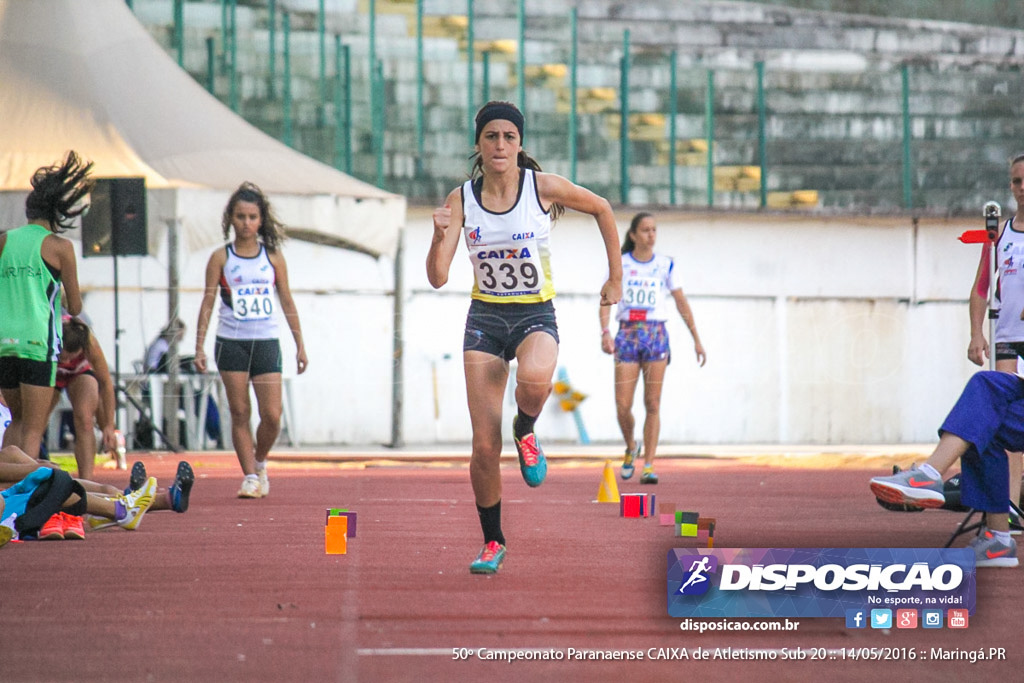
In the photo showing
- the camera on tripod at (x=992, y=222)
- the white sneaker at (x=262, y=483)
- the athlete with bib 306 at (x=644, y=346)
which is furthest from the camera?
the athlete with bib 306 at (x=644, y=346)

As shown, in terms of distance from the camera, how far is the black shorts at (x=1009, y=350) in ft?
27.8

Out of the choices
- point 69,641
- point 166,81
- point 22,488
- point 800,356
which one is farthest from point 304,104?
point 69,641

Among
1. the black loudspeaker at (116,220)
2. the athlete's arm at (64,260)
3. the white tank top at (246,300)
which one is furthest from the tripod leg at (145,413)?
the athlete's arm at (64,260)

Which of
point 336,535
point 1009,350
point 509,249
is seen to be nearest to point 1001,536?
point 1009,350

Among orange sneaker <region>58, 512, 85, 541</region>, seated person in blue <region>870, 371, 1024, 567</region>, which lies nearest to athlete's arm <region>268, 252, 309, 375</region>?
orange sneaker <region>58, 512, 85, 541</region>

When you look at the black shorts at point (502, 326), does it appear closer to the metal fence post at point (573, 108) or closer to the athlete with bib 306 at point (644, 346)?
the athlete with bib 306 at point (644, 346)

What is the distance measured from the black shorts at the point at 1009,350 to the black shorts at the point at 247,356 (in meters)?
5.16

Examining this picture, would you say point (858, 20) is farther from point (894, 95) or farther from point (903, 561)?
point (903, 561)

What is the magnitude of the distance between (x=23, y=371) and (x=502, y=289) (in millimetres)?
3427

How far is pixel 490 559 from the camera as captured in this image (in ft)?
21.7

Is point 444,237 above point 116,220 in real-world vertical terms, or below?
below

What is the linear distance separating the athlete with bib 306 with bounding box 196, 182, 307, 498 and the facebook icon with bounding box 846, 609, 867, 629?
6402 mm

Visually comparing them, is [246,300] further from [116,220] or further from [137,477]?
[116,220]

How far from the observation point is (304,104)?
862 inches
